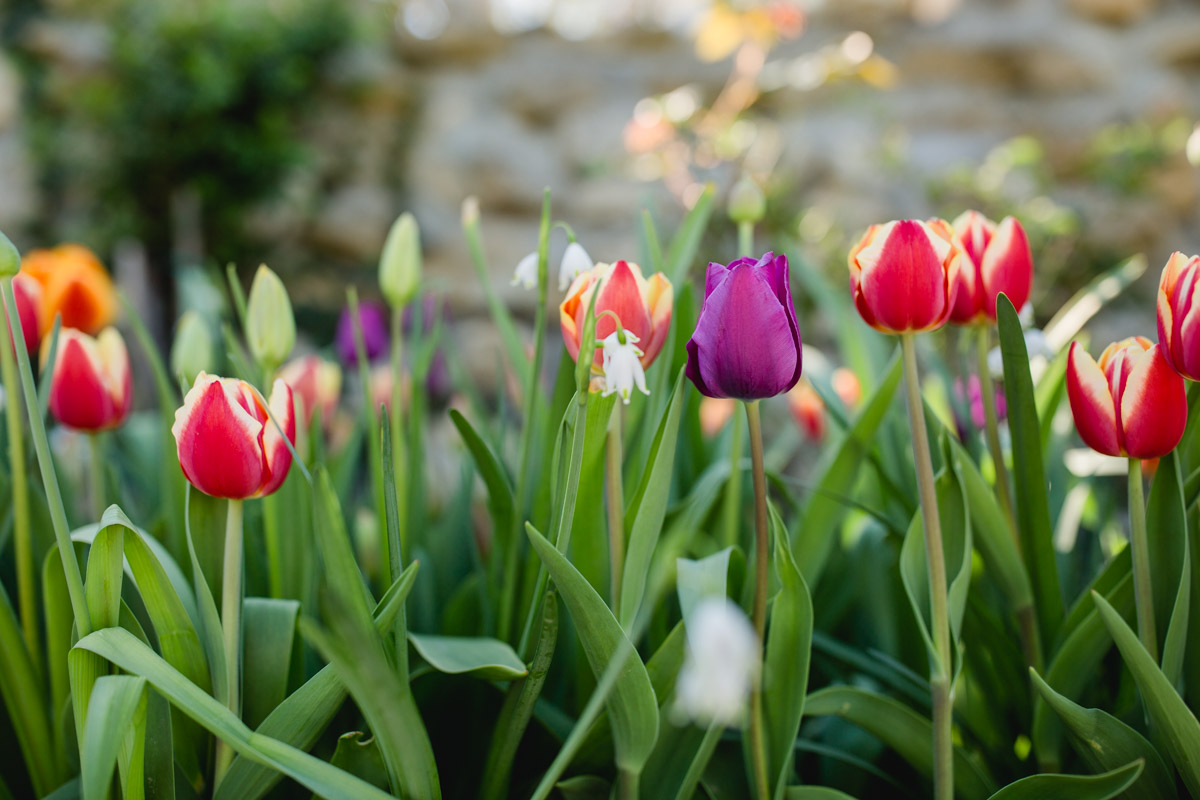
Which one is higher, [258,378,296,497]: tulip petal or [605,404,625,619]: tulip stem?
[258,378,296,497]: tulip petal

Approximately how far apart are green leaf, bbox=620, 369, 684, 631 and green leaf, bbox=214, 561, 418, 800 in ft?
0.32

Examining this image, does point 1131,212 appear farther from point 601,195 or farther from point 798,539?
point 798,539

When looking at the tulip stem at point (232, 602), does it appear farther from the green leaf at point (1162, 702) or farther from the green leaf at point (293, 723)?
the green leaf at point (1162, 702)

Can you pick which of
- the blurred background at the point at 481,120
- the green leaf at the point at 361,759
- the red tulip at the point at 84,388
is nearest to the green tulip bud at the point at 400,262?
the red tulip at the point at 84,388

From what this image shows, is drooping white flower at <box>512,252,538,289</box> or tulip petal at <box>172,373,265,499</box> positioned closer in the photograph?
tulip petal at <box>172,373,265,499</box>

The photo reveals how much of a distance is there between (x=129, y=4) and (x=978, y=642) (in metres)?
3.00

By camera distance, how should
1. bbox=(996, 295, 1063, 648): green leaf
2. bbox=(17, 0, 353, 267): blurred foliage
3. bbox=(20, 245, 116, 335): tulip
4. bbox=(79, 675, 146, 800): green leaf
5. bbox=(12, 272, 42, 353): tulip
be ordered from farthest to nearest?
bbox=(17, 0, 353, 267): blurred foliage → bbox=(20, 245, 116, 335): tulip → bbox=(12, 272, 42, 353): tulip → bbox=(996, 295, 1063, 648): green leaf → bbox=(79, 675, 146, 800): green leaf

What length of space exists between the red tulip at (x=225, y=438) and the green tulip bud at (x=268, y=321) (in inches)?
4.3

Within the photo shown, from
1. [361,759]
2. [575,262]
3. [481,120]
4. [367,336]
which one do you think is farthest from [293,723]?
[481,120]

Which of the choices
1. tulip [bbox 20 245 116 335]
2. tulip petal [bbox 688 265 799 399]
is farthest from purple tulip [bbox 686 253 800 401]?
tulip [bbox 20 245 116 335]

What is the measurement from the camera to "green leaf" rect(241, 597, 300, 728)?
0.41m

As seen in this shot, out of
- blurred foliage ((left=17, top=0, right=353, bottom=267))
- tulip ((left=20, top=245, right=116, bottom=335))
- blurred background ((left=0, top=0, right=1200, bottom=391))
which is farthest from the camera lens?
blurred foliage ((left=17, top=0, right=353, bottom=267))

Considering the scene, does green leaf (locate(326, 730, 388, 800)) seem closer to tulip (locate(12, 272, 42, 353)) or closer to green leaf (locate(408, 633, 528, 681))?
green leaf (locate(408, 633, 528, 681))

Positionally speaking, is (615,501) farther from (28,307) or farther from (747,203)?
(28,307)
